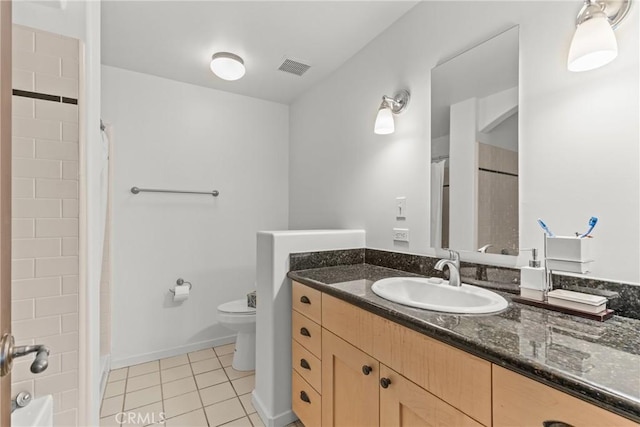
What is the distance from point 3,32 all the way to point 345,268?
1603 mm

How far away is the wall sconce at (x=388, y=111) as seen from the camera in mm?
1772

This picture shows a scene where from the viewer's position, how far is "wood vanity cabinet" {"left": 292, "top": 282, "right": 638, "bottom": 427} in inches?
26.7

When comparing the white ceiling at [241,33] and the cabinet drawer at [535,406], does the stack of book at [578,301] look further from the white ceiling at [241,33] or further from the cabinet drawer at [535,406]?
the white ceiling at [241,33]

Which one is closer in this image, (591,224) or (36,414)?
(591,224)

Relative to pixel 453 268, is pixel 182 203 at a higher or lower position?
higher

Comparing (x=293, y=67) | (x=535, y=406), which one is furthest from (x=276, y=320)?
(x=293, y=67)

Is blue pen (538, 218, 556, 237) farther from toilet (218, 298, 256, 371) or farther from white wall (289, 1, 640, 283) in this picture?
toilet (218, 298, 256, 371)

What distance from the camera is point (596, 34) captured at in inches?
37.4

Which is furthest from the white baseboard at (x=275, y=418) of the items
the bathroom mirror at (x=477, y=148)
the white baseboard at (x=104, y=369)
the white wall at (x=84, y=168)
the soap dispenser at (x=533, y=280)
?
the soap dispenser at (x=533, y=280)

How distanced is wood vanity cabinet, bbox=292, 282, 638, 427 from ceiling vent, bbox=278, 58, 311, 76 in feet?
5.40

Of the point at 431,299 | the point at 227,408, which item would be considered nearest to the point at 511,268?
the point at 431,299

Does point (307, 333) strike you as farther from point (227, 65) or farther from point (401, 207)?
point (227, 65)

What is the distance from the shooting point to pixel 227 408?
1.85 meters

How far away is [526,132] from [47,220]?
1959 mm
